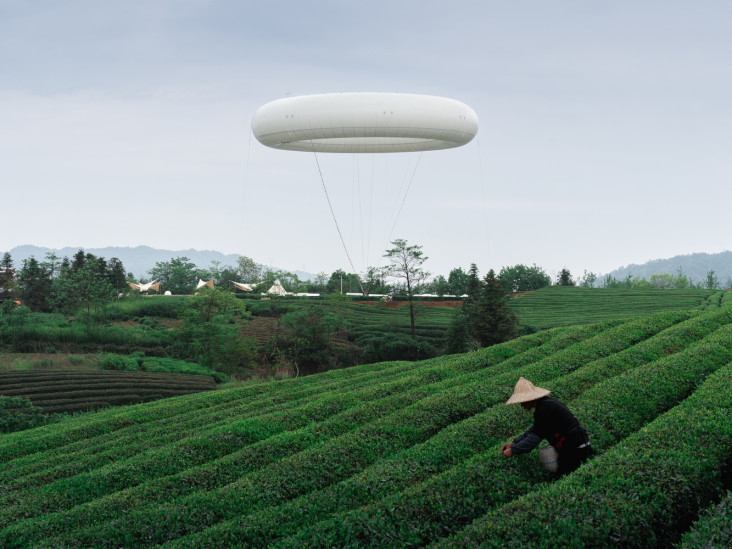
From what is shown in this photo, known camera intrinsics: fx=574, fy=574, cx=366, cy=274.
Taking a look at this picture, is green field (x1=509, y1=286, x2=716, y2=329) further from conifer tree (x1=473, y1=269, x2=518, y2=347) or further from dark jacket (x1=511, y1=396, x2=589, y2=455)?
dark jacket (x1=511, y1=396, x2=589, y2=455)

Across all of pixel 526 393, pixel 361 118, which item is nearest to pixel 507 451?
pixel 526 393

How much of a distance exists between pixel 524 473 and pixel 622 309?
138 feet

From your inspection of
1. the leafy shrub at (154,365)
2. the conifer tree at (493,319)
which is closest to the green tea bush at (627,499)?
the conifer tree at (493,319)

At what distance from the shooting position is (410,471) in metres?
7.98

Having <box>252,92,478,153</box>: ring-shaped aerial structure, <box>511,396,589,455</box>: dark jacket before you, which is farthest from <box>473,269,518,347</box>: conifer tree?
<box>511,396,589,455</box>: dark jacket

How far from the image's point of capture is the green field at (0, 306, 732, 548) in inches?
246

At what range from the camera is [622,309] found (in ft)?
149

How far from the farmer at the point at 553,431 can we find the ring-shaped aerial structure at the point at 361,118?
66.1ft

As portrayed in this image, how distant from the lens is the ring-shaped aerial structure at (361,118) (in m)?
25.2

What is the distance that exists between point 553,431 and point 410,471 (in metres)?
2.15

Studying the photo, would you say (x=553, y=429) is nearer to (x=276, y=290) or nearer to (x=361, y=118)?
(x=361, y=118)

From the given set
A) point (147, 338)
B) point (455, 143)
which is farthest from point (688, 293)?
point (147, 338)

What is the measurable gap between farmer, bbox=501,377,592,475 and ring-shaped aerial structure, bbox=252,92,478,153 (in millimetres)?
20144

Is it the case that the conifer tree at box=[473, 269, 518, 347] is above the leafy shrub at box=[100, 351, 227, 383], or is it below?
above
